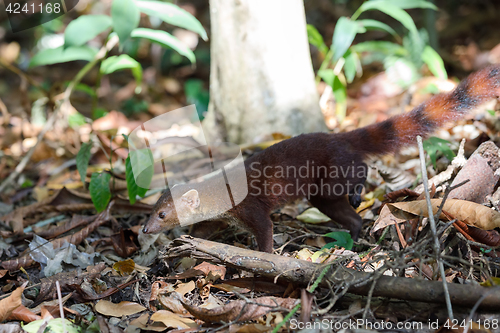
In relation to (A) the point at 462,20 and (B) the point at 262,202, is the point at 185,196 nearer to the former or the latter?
(B) the point at 262,202

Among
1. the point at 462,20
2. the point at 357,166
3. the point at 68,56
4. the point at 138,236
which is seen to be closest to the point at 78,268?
the point at 138,236

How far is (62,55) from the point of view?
17.4ft

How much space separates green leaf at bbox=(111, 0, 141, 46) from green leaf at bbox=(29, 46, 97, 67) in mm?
1170

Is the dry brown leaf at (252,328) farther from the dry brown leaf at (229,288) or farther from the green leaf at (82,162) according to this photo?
the green leaf at (82,162)

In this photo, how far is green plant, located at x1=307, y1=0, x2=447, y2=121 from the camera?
17.6 ft

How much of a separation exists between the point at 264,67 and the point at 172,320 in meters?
3.25

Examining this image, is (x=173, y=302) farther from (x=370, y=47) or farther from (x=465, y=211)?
(x=370, y=47)

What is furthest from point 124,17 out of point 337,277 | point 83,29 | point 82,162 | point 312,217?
point 337,277

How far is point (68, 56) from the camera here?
531 cm

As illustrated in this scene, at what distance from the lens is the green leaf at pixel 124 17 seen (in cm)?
431

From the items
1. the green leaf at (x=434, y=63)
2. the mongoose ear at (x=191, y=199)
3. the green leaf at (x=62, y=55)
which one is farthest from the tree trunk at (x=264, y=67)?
the green leaf at (x=434, y=63)

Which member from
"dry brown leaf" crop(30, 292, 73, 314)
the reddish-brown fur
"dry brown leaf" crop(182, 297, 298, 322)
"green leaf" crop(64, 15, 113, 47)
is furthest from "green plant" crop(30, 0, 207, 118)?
"dry brown leaf" crop(182, 297, 298, 322)

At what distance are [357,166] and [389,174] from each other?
0.50m

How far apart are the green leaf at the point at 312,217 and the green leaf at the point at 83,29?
3149 millimetres
